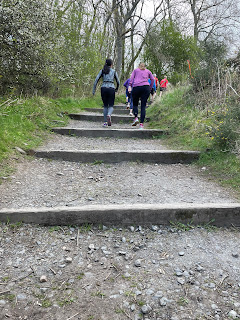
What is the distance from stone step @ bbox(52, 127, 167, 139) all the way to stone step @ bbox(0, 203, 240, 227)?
3.52 meters

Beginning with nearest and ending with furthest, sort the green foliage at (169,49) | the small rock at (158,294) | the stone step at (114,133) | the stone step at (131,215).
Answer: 1. the small rock at (158,294)
2. the stone step at (131,215)
3. the stone step at (114,133)
4. the green foliage at (169,49)

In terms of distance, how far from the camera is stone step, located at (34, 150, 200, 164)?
158 inches

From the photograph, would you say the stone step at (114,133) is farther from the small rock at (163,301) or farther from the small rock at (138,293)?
the small rock at (163,301)

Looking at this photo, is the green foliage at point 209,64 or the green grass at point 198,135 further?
the green foliage at point 209,64

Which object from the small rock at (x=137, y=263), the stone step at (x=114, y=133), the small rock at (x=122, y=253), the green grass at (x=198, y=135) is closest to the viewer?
the small rock at (x=137, y=263)

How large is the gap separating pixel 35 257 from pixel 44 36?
618 cm

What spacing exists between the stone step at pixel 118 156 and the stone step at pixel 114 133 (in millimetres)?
1666

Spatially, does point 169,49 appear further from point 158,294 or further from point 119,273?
point 158,294

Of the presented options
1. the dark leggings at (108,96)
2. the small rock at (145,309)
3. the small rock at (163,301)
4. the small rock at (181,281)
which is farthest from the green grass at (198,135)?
the small rock at (145,309)

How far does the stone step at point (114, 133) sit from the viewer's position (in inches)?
223

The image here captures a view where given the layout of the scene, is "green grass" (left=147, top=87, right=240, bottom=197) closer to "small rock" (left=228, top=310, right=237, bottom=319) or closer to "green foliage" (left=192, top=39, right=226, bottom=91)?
"green foliage" (left=192, top=39, right=226, bottom=91)

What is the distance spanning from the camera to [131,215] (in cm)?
233

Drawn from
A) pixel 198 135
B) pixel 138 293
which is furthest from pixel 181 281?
pixel 198 135

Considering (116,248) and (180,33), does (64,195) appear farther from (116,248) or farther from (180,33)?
(180,33)
